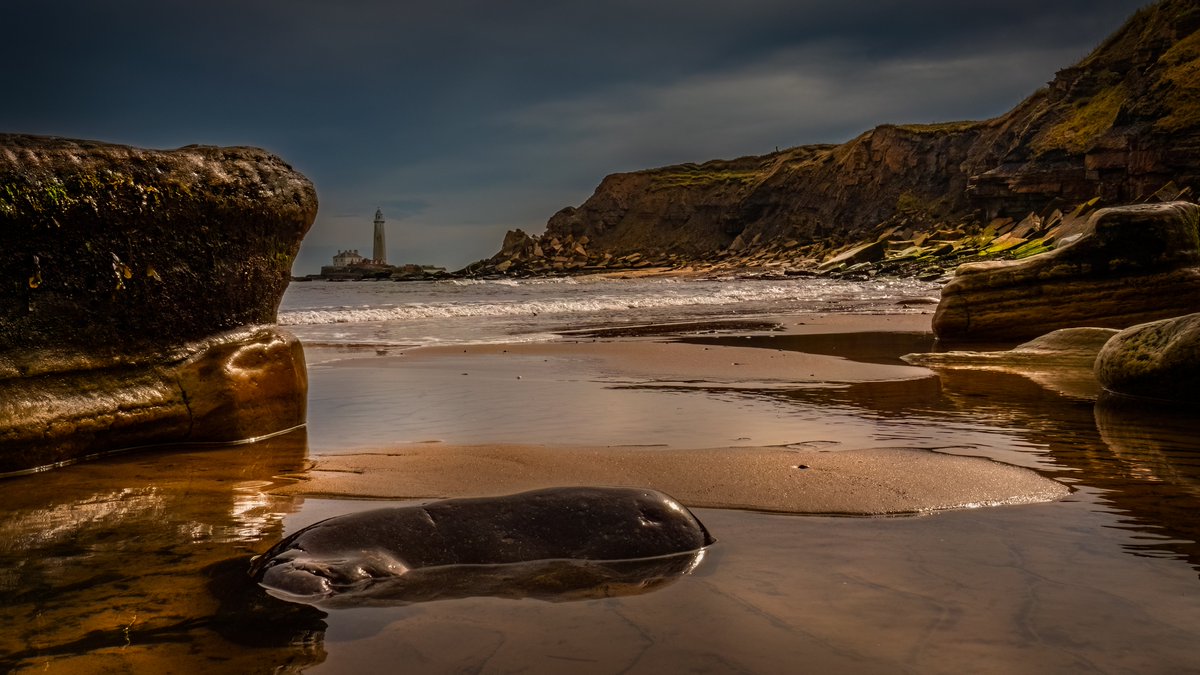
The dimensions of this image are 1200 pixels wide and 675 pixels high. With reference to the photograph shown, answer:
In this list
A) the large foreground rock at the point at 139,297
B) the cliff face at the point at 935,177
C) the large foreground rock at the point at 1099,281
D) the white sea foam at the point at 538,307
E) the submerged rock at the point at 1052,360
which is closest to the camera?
the large foreground rock at the point at 139,297

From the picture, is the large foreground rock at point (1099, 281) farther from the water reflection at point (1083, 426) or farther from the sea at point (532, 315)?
the sea at point (532, 315)

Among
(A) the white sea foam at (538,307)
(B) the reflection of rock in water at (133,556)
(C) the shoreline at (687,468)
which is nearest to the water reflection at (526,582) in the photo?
(B) the reflection of rock in water at (133,556)

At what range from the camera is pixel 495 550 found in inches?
130

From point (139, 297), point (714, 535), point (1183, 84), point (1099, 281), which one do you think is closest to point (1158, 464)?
point (714, 535)

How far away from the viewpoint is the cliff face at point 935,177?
4397 centimetres

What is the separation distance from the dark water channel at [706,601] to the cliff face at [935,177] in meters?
39.8

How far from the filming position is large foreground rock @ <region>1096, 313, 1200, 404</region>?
21.5ft

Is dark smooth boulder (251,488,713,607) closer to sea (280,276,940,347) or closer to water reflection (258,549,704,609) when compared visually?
water reflection (258,549,704,609)

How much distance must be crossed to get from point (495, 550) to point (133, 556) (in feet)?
4.54

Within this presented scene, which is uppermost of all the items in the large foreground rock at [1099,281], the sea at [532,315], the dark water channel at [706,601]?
the large foreground rock at [1099,281]

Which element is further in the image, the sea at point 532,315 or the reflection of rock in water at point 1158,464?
the sea at point 532,315

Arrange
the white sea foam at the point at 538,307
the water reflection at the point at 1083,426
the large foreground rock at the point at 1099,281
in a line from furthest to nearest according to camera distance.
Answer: the white sea foam at the point at 538,307 → the large foreground rock at the point at 1099,281 → the water reflection at the point at 1083,426

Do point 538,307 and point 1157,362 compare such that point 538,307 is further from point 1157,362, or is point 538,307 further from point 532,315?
point 1157,362

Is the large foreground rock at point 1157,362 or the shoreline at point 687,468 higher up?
the large foreground rock at point 1157,362
